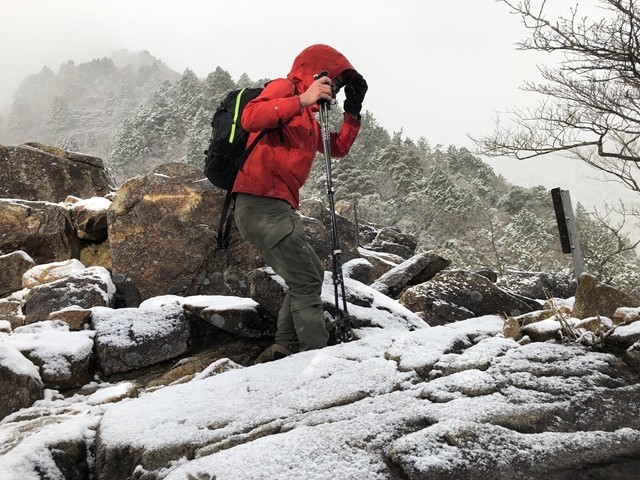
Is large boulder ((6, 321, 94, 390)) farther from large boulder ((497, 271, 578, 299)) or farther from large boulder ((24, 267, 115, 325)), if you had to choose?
large boulder ((497, 271, 578, 299))

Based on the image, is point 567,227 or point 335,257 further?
point 567,227

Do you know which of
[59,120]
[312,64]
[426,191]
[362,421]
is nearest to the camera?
[362,421]

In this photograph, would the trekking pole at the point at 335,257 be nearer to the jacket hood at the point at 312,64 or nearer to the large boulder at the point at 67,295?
the jacket hood at the point at 312,64

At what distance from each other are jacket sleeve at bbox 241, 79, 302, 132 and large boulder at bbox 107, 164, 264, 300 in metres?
3.68

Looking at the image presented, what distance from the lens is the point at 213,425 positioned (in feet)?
7.01

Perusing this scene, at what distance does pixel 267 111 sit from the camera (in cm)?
307

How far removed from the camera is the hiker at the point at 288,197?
10.7ft

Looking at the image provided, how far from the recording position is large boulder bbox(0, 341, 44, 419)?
3.07m

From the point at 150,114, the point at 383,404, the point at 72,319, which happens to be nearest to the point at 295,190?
the point at 383,404

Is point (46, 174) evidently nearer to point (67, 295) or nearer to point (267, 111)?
→ point (67, 295)

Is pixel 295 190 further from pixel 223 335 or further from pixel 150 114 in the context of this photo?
pixel 150 114

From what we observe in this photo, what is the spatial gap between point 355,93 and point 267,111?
1.19m

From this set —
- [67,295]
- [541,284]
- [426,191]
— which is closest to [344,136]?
[67,295]

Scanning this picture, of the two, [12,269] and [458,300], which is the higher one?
[12,269]
